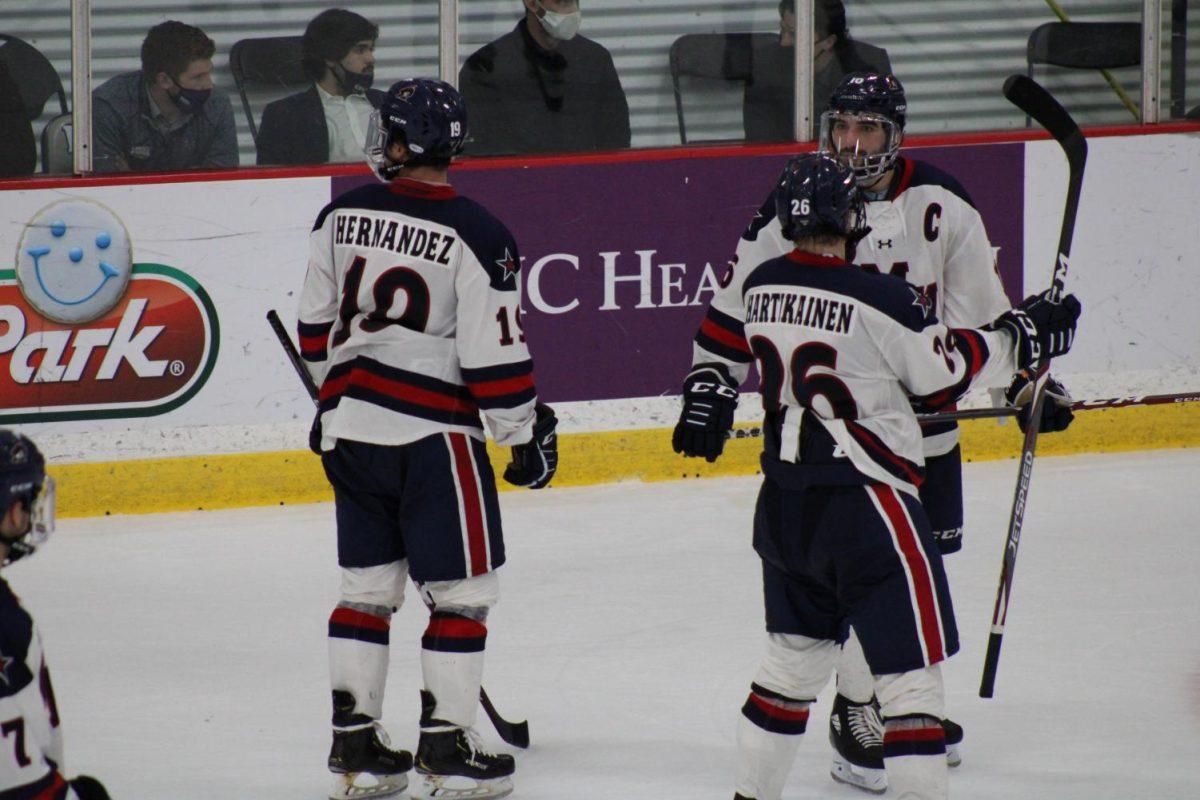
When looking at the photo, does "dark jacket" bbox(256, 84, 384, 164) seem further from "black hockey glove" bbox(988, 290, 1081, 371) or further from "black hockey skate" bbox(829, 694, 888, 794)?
"black hockey glove" bbox(988, 290, 1081, 371)

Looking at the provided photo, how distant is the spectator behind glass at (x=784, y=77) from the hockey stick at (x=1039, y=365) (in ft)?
6.99

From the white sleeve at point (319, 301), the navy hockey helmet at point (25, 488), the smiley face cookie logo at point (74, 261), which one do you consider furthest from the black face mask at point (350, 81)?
the navy hockey helmet at point (25, 488)

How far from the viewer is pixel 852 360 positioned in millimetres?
2791

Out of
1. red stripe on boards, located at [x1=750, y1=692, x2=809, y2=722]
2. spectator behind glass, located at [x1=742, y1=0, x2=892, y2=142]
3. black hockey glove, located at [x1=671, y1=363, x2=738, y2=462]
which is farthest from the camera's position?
spectator behind glass, located at [x1=742, y1=0, x2=892, y2=142]

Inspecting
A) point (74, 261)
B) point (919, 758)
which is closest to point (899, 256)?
point (919, 758)

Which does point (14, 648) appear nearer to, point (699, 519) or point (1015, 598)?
point (1015, 598)

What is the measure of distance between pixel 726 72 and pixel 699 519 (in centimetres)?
146

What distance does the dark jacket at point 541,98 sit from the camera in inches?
220

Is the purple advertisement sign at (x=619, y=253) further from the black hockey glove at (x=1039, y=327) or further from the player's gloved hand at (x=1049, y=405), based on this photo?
the black hockey glove at (x=1039, y=327)

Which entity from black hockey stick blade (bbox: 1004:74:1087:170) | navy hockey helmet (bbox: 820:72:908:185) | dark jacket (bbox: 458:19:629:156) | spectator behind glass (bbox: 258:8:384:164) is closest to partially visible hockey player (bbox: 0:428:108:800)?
navy hockey helmet (bbox: 820:72:908:185)

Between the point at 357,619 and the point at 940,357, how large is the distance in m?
1.19

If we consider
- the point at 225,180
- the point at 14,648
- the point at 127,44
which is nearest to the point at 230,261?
the point at 225,180

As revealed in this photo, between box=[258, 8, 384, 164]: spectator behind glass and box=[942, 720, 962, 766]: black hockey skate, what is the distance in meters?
2.77

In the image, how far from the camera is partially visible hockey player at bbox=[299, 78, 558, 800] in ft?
10.6
